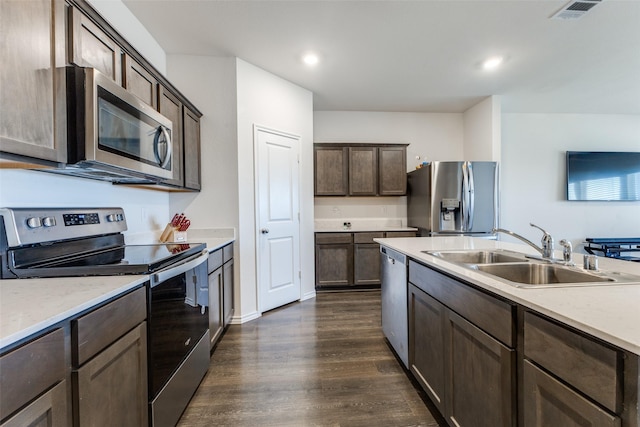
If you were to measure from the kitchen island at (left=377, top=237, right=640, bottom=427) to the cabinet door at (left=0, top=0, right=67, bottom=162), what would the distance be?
1.77 metres

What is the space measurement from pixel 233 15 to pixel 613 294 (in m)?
2.79

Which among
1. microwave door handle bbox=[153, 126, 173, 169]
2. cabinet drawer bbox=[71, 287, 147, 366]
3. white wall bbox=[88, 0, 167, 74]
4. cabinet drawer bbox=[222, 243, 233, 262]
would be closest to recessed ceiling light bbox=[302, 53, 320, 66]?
white wall bbox=[88, 0, 167, 74]

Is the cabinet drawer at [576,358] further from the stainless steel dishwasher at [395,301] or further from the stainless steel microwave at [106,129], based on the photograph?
the stainless steel microwave at [106,129]

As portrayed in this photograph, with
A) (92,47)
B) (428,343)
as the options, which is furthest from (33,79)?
(428,343)

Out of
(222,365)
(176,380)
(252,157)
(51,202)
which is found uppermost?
(252,157)

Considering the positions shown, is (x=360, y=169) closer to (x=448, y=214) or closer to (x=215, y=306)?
(x=448, y=214)

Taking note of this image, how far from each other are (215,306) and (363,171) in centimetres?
277

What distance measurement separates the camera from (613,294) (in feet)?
2.82

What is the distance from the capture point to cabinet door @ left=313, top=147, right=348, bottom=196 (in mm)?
3963

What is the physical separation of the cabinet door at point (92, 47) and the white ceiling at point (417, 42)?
2.90 feet

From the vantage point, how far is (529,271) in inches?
55.1

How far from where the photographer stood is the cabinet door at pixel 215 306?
2051 mm

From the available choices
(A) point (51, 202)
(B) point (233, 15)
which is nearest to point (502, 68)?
(B) point (233, 15)

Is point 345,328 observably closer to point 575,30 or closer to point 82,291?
point 82,291
